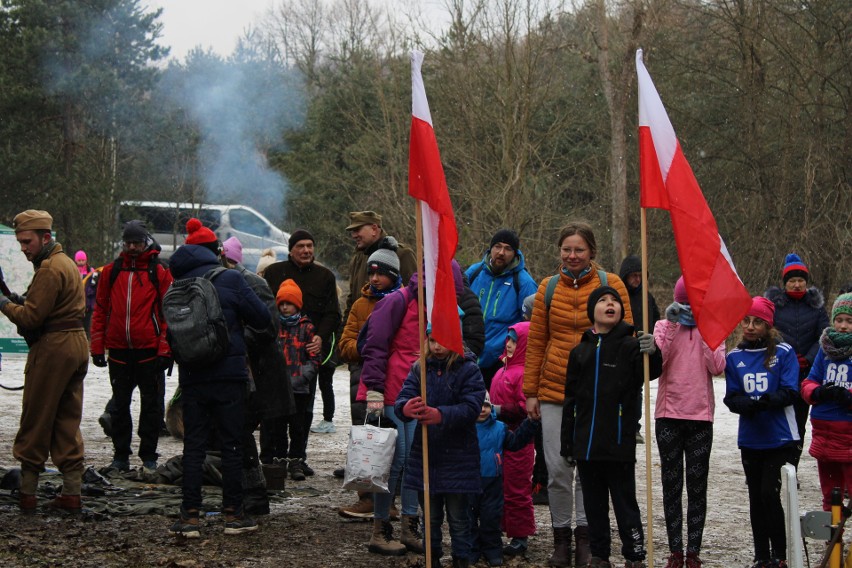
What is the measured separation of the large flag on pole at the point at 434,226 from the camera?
21.2ft

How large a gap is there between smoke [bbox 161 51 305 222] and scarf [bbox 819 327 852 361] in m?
23.9

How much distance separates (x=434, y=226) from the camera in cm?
659

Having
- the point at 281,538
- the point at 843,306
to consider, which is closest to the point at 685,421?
the point at 843,306

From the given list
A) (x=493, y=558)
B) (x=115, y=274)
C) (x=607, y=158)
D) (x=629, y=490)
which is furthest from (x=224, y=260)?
(x=607, y=158)

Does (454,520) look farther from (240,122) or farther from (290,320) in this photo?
(240,122)

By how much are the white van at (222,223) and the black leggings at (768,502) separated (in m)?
23.5

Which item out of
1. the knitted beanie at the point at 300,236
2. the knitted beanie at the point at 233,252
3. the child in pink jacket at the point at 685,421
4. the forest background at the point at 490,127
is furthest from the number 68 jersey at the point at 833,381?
the forest background at the point at 490,127

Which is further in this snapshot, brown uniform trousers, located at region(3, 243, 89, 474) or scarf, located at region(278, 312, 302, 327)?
scarf, located at region(278, 312, 302, 327)

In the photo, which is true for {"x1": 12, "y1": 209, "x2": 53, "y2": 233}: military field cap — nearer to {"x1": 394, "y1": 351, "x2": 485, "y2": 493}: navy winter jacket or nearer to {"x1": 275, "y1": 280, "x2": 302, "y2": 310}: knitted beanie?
{"x1": 275, "y1": 280, "x2": 302, "y2": 310}: knitted beanie

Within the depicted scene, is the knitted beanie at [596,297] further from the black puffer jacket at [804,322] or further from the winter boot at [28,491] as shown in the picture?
the winter boot at [28,491]

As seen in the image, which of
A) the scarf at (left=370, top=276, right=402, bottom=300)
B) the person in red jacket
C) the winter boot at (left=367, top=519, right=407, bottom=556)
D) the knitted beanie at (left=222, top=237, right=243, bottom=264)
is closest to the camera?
the winter boot at (left=367, top=519, right=407, bottom=556)

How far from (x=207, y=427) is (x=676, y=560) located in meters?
3.02

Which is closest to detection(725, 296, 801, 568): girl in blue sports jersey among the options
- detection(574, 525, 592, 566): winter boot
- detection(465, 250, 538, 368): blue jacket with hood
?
detection(574, 525, 592, 566): winter boot

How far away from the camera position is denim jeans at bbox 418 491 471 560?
260 inches
